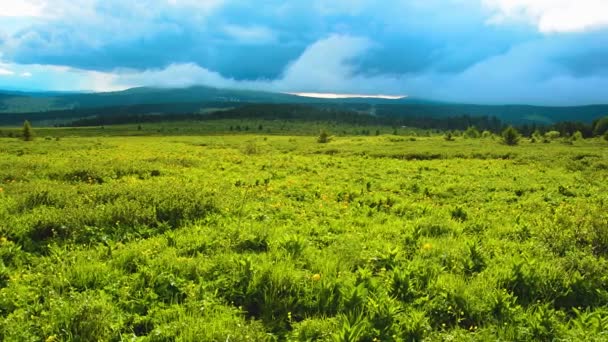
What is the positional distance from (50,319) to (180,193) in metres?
6.75

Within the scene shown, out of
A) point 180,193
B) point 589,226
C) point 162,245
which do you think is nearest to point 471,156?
point 589,226

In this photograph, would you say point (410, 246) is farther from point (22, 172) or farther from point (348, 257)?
point (22, 172)

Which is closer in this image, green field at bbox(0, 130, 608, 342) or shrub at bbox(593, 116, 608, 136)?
green field at bbox(0, 130, 608, 342)

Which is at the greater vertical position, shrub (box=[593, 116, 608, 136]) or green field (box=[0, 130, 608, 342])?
shrub (box=[593, 116, 608, 136])

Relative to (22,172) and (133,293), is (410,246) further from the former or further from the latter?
(22,172)

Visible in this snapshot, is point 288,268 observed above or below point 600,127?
A: below

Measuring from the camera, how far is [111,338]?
5.44 metres

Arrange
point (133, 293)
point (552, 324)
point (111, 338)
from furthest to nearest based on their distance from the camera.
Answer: point (133, 293), point (552, 324), point (111, 338)

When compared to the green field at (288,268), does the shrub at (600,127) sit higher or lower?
higher

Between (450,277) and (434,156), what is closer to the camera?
(450,277)

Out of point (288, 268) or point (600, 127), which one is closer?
point (288, 268)

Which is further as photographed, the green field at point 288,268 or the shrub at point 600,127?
the shrub at point 600,127

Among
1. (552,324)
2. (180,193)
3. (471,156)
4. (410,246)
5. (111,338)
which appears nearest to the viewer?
(111,338)

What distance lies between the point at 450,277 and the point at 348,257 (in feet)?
6.59
